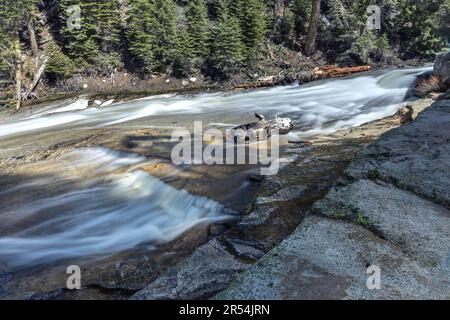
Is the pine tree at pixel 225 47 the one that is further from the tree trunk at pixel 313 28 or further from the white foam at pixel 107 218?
the white foam at pixel 107 218

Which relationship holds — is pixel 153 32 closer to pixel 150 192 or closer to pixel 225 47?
pixel 225 47

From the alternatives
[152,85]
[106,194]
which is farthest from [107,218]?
[152,85]

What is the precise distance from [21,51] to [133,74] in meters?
5.75

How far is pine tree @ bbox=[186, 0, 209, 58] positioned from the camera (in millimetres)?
19312

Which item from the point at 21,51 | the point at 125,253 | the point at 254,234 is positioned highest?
the point at 21,51

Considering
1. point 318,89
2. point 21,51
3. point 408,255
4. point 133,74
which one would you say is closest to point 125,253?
point 408,255

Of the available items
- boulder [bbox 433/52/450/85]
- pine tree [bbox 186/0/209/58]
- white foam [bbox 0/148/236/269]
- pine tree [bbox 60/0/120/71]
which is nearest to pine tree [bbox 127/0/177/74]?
pine tree [bbox 186/0/209/58]

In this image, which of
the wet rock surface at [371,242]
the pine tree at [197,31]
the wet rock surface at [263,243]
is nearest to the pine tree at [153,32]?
the pine tree at [197,31]

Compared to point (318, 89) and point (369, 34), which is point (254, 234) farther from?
point (369, 34)

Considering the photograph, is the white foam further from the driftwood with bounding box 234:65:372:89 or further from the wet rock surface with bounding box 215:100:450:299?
the driftwood with bounding box 234:65:372:89

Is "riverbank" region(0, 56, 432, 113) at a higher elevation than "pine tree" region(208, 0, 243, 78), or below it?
below

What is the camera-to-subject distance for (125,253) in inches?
190

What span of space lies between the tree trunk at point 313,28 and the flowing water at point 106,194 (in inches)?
362

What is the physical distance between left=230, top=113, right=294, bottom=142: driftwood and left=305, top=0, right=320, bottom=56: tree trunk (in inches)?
546
